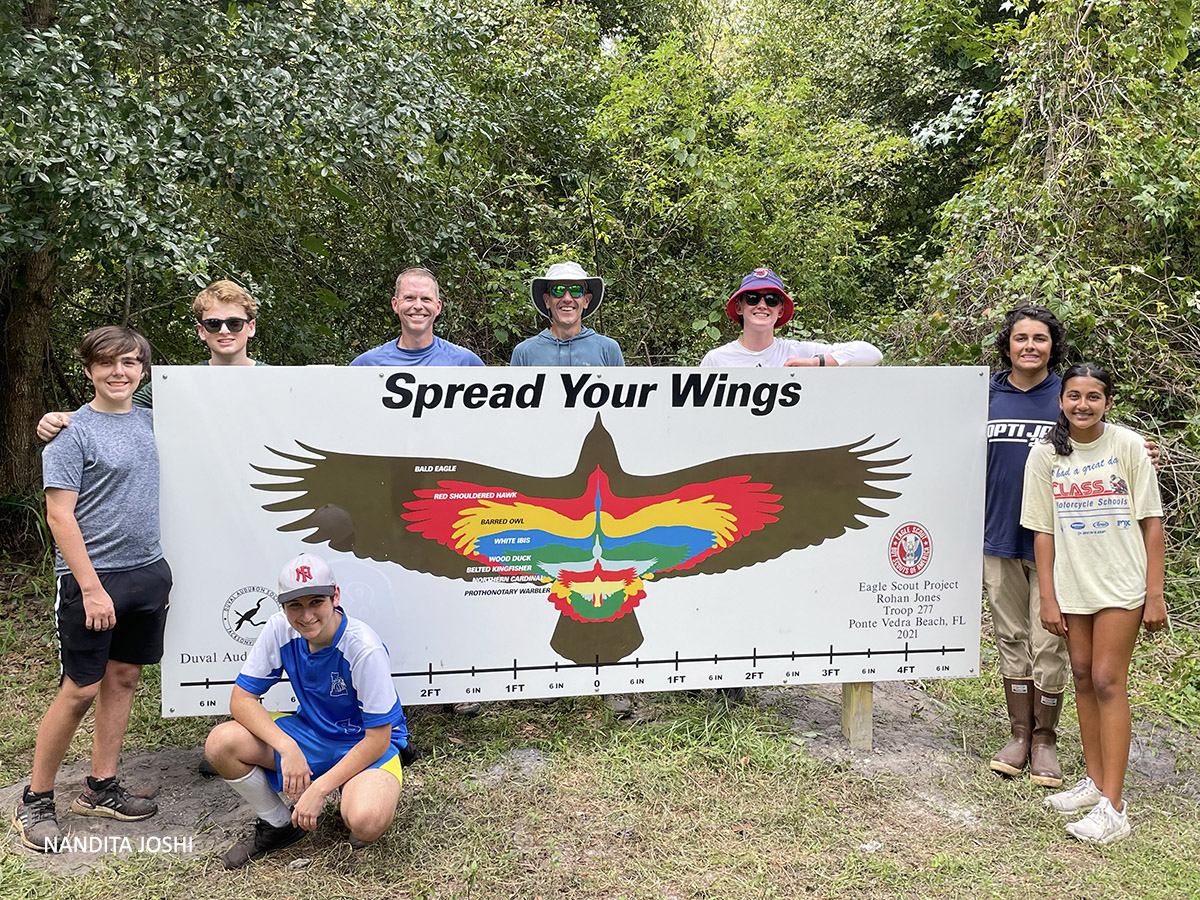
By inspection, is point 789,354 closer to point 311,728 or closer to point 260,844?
point 311,728

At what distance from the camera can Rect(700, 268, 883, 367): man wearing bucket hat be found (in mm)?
3869

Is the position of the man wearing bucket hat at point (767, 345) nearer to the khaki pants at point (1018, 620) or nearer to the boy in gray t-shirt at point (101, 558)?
the khaki pants at point (1018, 620)

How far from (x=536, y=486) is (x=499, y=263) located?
14.7ft

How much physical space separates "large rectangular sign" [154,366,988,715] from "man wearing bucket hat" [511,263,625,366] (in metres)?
0.58

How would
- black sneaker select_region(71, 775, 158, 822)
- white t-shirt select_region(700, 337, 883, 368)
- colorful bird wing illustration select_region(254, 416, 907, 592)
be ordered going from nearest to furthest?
1. black sneaker select_region(71, 775, 158, 822)
2. colorful bird wing illustration select_region(254, 416, 907, 592)
3. white t-shirt select_region(700, 337, 883, 368)

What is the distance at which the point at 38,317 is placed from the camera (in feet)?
21.0

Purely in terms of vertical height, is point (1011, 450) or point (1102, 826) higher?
point (1011, 450)

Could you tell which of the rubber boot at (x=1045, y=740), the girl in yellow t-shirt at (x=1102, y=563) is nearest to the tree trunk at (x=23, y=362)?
the girl in yellow t-shirt at (x=1102, y=563)

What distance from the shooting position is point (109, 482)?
3.02 metres

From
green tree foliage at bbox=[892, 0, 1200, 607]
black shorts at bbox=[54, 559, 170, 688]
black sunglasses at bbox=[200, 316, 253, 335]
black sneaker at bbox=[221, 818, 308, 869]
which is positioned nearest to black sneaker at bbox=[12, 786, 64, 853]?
black shorts at bbox=[54, 559, 170, 688]

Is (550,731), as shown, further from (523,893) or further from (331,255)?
(331,255)

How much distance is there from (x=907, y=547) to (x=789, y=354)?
0.96 meters

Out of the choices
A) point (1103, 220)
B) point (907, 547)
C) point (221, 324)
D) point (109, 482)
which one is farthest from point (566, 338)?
point (1103, 220)

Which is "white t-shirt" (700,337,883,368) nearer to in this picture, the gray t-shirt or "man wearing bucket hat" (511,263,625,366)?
"man wearing bucket hat" (511,263,625,366)
